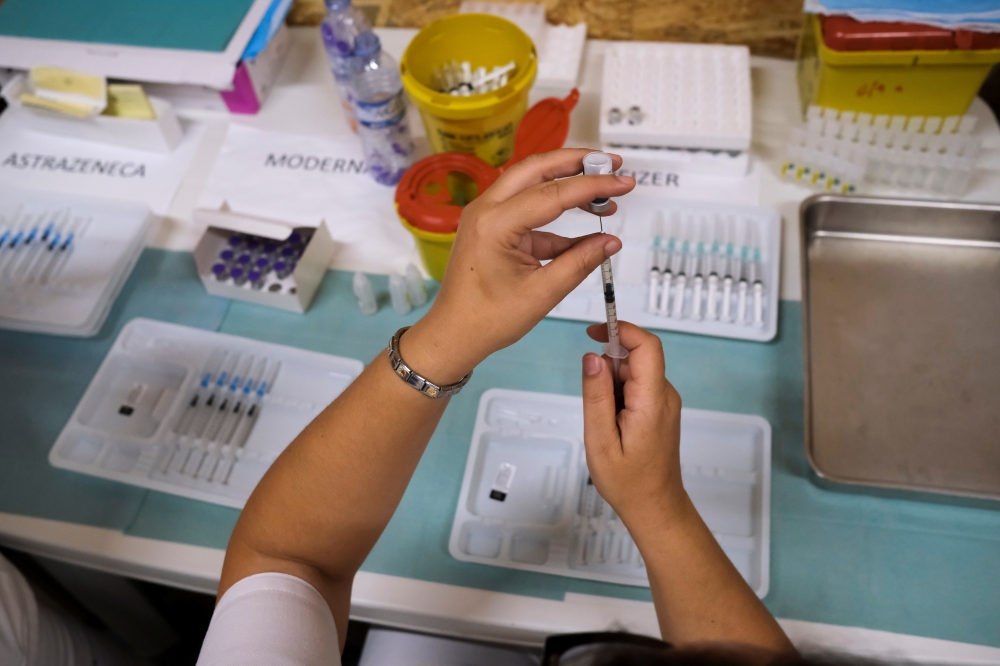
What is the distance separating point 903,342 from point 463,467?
2.35ft

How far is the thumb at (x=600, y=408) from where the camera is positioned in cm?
Answer: 68

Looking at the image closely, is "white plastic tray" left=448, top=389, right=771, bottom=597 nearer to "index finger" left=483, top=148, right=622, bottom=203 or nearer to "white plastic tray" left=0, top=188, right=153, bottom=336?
"index finger" left=483, top=148, right=622, bottom=203

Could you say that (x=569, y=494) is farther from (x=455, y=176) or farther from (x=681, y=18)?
(x=681, y=18)

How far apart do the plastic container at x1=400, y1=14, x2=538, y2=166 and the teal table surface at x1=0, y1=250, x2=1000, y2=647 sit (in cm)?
30

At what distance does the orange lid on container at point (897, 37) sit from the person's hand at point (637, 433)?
0.77 metres

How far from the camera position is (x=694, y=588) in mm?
695

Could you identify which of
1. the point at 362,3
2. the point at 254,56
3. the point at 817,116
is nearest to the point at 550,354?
the point at 817,116

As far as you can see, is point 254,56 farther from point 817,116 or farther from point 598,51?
point 817,116

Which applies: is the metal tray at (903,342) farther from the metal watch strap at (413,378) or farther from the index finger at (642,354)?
the metal watch strap at (413,378)

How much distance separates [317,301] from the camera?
1.22 metres

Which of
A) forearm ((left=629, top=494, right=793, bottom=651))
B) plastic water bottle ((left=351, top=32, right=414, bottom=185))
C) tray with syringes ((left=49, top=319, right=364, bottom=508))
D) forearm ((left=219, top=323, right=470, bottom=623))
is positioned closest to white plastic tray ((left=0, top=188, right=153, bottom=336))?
tray with syringes ((left=49, top=319, right=364, bottom=508))

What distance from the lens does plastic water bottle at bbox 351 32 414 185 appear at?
47.4 inches

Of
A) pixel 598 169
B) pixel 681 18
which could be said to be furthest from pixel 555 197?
pixel 681 18

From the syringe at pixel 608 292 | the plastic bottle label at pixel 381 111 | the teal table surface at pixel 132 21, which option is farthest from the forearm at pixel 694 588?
the teal table surface at pixel 132 21
